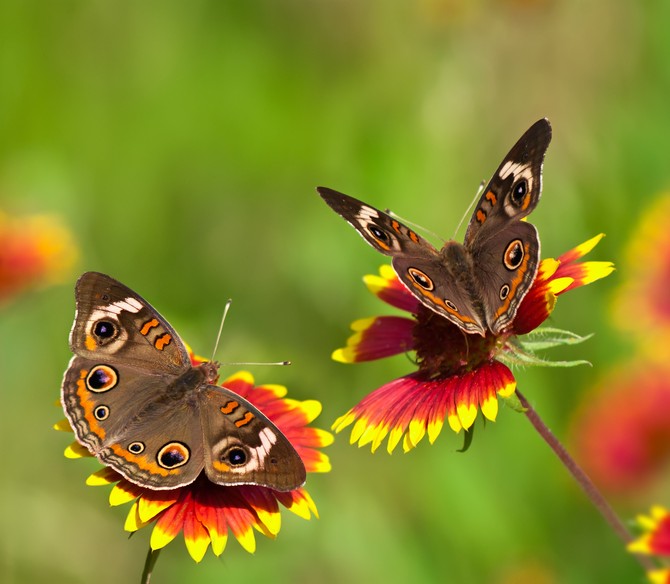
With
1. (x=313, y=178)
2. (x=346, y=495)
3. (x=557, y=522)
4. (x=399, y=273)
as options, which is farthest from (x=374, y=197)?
(x=399, y=273)

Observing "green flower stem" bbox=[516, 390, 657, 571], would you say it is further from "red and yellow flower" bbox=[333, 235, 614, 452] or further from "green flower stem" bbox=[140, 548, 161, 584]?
"green flower stem" bbox=[140, 548, 161, 584]

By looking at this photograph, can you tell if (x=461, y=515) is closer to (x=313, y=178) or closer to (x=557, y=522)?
(x=557, y=522)

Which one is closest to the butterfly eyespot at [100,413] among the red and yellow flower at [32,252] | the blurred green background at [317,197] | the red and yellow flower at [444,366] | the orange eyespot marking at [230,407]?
the orange eyespot marking at [230,407]

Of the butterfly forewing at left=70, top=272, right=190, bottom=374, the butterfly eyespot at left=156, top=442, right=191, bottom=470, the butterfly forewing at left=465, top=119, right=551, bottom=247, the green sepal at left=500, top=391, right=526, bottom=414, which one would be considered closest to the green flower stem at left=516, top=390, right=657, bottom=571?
the green sepal at left=500, top=391, right=526, bottom=414

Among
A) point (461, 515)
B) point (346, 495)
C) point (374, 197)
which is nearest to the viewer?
point (461, 515)

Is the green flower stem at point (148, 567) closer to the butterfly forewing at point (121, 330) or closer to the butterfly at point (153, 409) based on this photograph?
the butterfly at point (153, 409)
